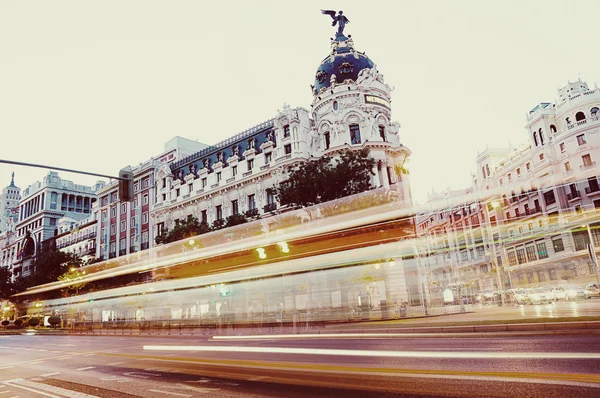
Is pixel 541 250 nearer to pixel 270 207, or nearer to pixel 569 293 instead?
pixel 569 293

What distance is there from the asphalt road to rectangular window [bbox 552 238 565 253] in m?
45.2

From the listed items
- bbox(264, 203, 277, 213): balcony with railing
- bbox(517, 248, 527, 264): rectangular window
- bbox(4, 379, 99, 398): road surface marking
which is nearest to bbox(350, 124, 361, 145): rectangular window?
bbox(264, 203, 277, 213): balcony with railing

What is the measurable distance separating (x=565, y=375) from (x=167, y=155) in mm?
71572

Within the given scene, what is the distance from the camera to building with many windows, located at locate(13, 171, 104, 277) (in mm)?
98188

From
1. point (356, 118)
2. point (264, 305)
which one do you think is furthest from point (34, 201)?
point (264, 305)

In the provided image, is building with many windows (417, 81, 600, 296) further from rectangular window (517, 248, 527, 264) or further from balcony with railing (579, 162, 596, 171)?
rectangular window (517, 248, 527, 264)

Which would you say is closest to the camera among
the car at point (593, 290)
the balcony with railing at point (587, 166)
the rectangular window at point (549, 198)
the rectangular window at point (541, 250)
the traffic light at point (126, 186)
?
the traffic light at point (126, 186)

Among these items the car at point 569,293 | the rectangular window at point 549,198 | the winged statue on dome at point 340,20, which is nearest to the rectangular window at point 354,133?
the winged statue on dome at point 340,20

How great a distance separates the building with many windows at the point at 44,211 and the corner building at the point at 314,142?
2142 inches

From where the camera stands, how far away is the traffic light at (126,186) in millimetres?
14375

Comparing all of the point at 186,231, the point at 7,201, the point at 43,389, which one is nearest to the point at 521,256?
the point at 186,231

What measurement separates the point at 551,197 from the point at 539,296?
22981 mm

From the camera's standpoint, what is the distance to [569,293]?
120 ft

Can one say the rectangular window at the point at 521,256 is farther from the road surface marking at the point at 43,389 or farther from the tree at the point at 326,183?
the road surface marking at the point at 43,389
